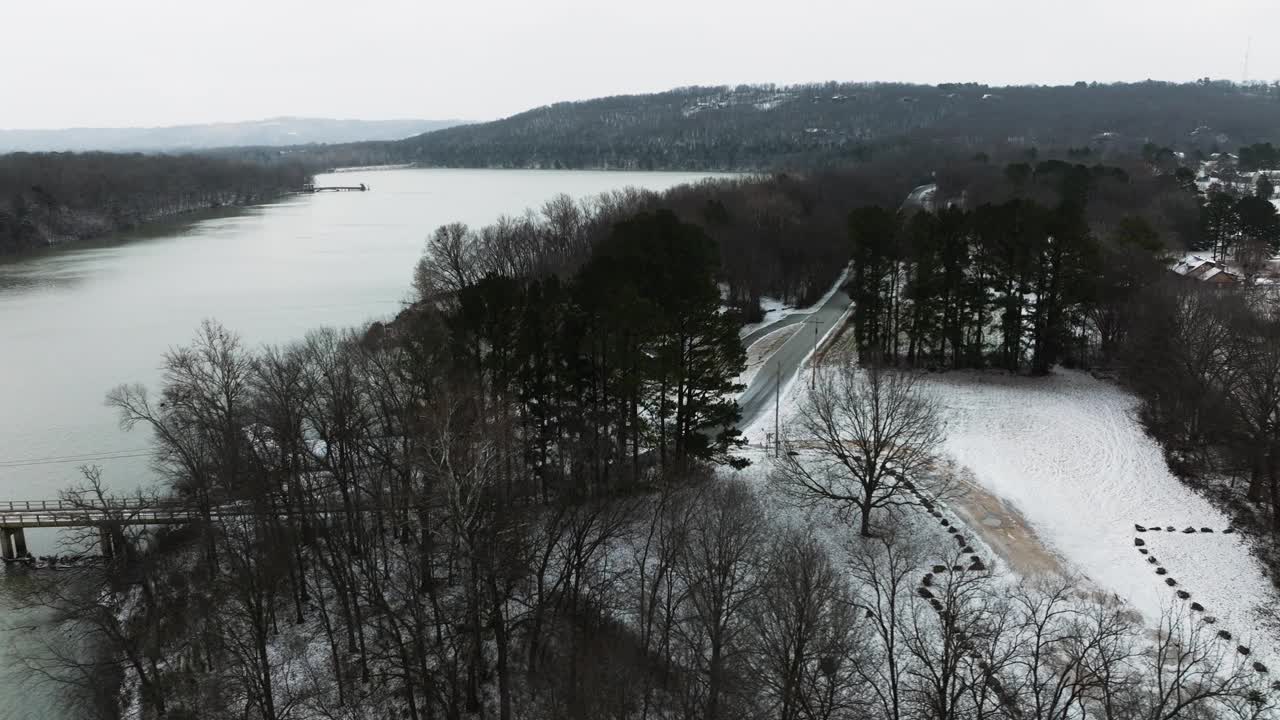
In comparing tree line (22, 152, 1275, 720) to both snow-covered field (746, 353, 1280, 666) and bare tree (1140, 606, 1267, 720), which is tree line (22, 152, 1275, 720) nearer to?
bare tree (1140, 606, 1267, 720)

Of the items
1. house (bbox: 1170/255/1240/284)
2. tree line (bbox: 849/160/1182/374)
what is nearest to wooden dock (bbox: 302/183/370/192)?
house (bbox: 1170/255/1240/284)

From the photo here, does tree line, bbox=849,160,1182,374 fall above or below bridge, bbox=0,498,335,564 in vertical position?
above

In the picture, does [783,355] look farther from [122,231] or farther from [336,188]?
[336,188]

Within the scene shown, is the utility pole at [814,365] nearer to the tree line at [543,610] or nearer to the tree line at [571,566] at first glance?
the tree line at [571,566]

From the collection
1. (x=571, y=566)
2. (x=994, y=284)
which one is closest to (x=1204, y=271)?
(x=994, y=284)

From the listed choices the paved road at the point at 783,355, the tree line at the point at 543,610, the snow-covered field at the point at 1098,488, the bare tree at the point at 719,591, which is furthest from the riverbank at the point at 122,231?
the snow-covered field at the point at 1098,488
